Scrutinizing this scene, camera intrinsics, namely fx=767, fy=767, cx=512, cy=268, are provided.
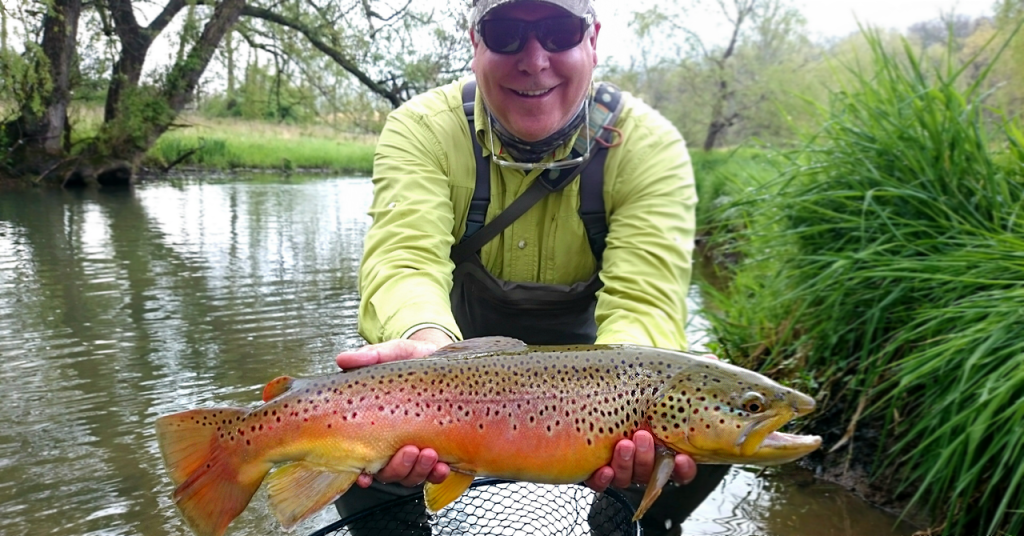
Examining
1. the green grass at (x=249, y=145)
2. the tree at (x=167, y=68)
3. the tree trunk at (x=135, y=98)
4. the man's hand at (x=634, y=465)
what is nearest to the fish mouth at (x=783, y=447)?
the man's hand at (x=634, y=465)

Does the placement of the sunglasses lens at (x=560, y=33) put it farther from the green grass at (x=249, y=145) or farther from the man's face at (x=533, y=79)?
the green grass at (x=249, y=145)

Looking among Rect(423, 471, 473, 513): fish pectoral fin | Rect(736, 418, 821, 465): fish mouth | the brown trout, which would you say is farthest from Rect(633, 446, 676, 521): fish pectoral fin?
Rect(423, 471, 473, 513): fish pectoral fin

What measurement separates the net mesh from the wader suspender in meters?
0.86

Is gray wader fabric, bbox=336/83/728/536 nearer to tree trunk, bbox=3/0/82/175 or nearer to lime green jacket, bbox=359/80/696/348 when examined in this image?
lime green jacket, bbox=359/80/696/348

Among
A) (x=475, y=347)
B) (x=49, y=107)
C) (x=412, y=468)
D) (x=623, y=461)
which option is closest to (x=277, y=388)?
(x=412, y=468)

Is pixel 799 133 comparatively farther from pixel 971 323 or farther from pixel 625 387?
pixel 625 387

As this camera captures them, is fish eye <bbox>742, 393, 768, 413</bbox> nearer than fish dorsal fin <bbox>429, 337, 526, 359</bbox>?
Yes

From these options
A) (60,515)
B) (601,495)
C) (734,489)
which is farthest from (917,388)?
(60,515)

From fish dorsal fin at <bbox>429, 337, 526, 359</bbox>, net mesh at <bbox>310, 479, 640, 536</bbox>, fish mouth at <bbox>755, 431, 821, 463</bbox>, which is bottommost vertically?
net mesh at <bbox>310, 479, 640, 536</bbox>

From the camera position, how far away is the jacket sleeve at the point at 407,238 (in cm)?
226

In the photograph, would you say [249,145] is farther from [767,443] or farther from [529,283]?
[767,443]

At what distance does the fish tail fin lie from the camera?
1758 mm

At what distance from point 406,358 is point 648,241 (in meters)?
0.97

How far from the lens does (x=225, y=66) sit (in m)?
Result: 18.0
